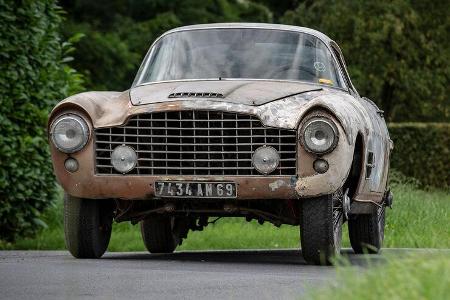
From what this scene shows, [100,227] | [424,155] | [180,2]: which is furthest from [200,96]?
[180,2]

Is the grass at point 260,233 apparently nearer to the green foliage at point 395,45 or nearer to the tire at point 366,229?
the tire at point 366,229

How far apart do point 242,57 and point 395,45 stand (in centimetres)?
2533

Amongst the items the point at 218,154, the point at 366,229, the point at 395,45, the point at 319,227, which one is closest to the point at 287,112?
the point at 218,154

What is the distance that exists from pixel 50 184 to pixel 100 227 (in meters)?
4.51

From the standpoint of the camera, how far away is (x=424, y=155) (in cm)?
2827

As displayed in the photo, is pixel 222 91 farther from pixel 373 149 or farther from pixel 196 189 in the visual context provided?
pixel 373 149

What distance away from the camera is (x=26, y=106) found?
14227 millimetres

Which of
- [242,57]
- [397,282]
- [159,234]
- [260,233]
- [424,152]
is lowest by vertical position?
[424,152]

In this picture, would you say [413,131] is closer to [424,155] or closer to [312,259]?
[424,155]

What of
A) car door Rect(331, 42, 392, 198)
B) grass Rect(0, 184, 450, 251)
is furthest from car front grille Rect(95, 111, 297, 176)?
grass Rect(0, 184, 450, 251)

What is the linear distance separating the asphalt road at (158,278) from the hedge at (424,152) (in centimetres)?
1685

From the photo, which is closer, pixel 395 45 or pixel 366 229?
pixel 366 229

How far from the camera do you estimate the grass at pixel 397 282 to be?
5.56 metres

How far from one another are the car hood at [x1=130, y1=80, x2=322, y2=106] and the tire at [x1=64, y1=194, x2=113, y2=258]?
87 cm
